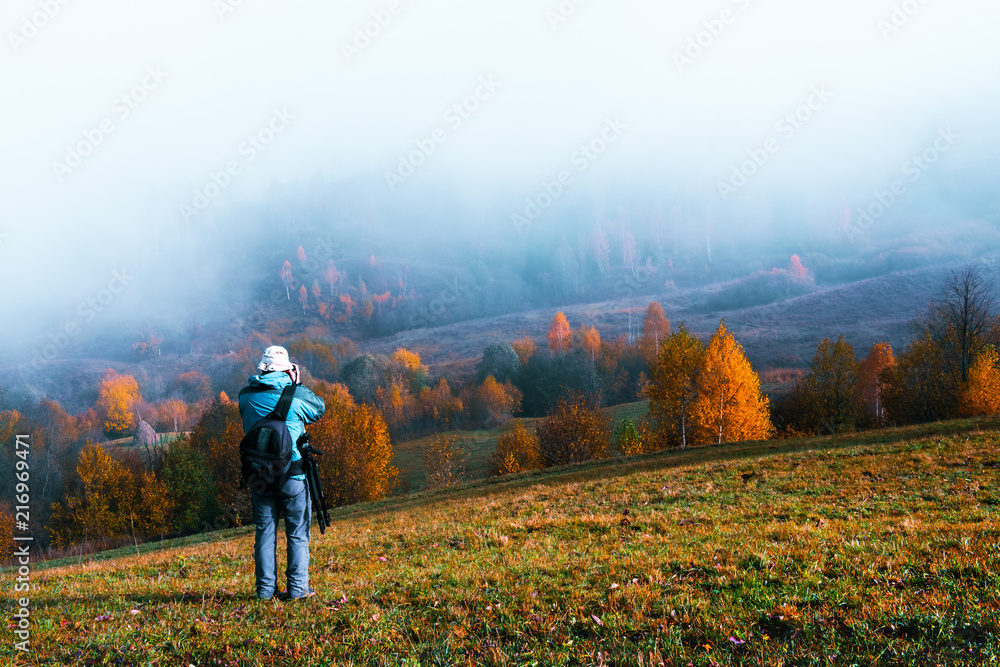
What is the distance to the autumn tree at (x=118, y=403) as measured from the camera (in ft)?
428

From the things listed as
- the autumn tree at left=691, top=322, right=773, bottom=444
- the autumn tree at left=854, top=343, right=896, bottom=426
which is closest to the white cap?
the autumn tree at left=691, top=322, right=773, bottom=444

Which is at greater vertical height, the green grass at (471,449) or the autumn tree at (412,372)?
the autumn tree at (412,372)

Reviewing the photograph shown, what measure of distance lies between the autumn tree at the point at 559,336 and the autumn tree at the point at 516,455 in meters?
77.2

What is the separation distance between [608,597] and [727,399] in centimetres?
4494

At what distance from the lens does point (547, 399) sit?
118125 mm

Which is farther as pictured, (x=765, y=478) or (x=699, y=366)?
(x=699, y=366)

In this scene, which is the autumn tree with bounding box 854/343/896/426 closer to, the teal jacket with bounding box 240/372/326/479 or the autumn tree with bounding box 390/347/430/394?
the teal jacket with bounding box 240/372/326/479

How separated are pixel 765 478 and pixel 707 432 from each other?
3260 centimetres

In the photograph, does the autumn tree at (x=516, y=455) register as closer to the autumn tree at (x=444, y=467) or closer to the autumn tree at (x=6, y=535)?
the autumn tree at (x=444, y=467)

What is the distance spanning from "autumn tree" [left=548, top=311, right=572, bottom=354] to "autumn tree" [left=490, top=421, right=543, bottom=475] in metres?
77.2

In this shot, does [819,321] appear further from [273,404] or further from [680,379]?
[273,404]

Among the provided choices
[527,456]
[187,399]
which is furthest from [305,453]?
[187,399]

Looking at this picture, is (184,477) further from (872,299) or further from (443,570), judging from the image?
(872,299)

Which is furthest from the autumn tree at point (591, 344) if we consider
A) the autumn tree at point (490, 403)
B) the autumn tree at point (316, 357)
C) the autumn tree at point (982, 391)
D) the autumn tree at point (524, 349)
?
the autumn tree at point (982, 391)
